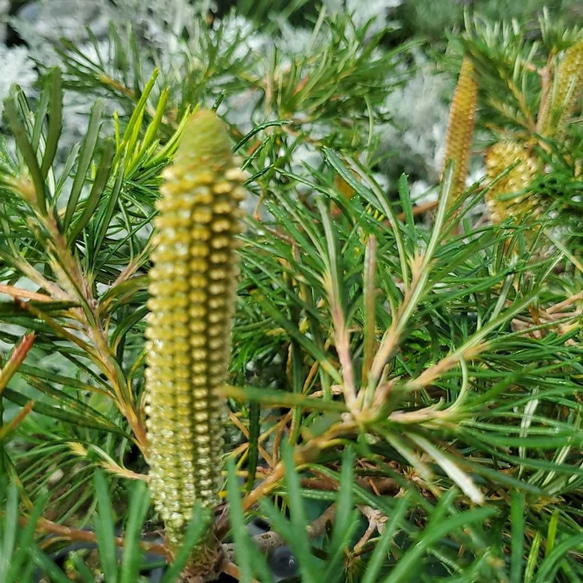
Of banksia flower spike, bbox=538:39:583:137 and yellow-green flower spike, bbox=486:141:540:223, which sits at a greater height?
banksia flower spike, bbox=538:39:583:137

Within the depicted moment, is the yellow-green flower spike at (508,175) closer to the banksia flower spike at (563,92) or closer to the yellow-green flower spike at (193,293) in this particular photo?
the banksia flower spike at (563,92)

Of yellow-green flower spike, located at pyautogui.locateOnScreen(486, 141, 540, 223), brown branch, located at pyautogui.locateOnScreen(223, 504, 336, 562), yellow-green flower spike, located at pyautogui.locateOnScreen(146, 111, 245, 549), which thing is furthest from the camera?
yellow-green flower spike, located at pyautogui.locateOnScreen(486, 141, 540, 223)

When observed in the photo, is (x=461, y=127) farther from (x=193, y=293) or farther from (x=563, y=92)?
(x=193, y=293)

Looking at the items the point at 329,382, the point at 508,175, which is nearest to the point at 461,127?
the point at 508,175

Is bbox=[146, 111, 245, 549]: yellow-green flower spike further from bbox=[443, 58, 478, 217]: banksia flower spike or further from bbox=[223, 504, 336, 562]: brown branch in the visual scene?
bbox=[443, 58, 478, 217]: banksia flower spike

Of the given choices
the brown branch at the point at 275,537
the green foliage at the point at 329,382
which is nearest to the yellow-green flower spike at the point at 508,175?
the green foliage at the point at 329,382

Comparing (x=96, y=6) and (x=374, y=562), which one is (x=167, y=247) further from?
(x=96, y=6)

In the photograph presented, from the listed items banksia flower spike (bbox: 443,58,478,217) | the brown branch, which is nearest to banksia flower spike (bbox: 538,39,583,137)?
banksia flower spike (bbox: 443,58,478,217)

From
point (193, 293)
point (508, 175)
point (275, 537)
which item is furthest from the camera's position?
point (508, 175)
